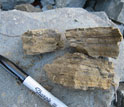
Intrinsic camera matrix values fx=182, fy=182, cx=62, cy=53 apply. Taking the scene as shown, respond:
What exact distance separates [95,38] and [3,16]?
34.6 inches

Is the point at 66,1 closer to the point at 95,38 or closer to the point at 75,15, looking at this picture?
the point at 75,15

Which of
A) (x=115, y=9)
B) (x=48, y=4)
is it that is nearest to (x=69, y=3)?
(x=48, y=4)

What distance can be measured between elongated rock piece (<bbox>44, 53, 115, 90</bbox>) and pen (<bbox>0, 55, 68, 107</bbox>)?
0.15 meters

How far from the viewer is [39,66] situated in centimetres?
148

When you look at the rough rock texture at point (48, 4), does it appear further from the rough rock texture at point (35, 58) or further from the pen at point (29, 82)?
the pen at point (29, 82)

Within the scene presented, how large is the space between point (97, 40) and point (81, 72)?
0.84 ft

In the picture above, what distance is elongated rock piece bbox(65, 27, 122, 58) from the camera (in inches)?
49.8

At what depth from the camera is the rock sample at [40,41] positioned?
140cm

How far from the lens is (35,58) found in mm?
1497

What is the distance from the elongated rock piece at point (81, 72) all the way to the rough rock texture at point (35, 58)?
16 cm

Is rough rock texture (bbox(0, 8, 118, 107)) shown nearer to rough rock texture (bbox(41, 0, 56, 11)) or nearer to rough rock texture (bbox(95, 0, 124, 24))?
rough rock texture (bbox(95, 0, 124, 24))

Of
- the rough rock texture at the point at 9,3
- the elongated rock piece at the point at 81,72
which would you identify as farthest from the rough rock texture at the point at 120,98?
the rough rock texture at the point at 9,3

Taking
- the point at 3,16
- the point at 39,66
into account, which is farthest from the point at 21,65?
the point at 3,16

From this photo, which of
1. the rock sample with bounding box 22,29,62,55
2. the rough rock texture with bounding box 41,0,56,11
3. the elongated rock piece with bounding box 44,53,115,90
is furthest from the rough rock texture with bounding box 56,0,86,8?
the elongated rock piece with bounding box 44,53,115,90
